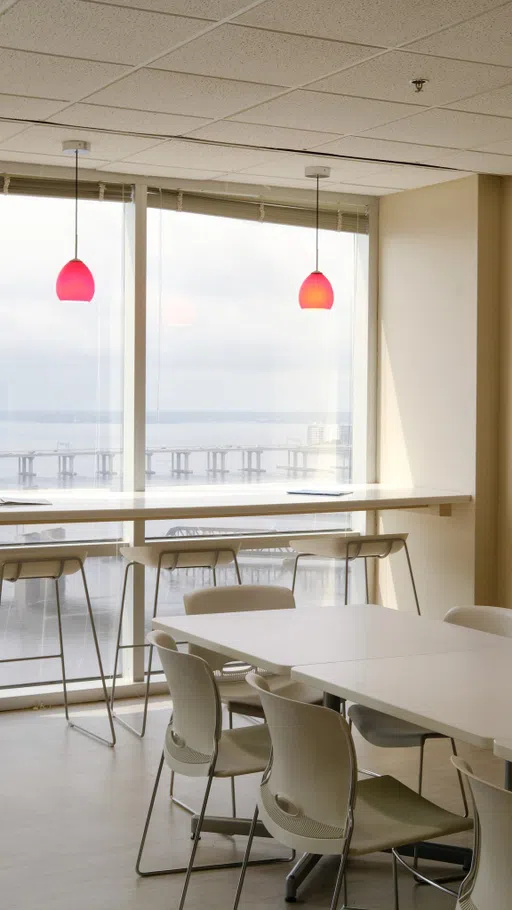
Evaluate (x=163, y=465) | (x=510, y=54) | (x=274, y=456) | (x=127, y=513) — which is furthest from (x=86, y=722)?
(x=510, y=54)

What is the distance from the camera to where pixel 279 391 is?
6555 mm

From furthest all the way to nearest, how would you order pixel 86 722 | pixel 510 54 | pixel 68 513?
pixel 86 722 < pixel 68 513 < pixel 510 54

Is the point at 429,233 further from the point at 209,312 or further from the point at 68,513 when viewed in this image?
the point at 68,513

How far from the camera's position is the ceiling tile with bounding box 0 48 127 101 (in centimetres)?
388

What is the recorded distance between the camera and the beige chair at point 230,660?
155 inches

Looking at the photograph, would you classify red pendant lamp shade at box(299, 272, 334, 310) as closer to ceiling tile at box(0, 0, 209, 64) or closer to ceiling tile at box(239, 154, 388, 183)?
ceiling tile at box(239, 154, 388, 183)

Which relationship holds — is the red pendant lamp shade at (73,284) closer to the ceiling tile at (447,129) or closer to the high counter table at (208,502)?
the high counter table at (208,502)

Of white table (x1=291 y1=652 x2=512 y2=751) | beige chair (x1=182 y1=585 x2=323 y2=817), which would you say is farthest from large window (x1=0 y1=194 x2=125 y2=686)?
white table (x1=291 y1=652 x2=512 y2=751)

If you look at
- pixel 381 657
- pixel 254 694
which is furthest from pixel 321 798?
pixel 254 694

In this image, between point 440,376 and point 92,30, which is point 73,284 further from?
point 440,376

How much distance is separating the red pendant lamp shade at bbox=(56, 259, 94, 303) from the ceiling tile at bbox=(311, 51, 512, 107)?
1527 mm

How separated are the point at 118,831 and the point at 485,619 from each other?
4.85 feet

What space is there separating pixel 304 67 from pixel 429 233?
247 centimetres

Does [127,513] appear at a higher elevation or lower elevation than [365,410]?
lower
